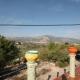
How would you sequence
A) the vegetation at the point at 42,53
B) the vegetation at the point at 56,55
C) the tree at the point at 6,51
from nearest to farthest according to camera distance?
the tree at the point at 6,51 → the vegetation at the point at 42,53 → the vegetation at the point at 56,55

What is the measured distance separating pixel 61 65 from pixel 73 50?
22.9 meters

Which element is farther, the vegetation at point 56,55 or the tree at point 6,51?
the vegetation at point 56,55

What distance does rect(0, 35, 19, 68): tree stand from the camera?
26.9m

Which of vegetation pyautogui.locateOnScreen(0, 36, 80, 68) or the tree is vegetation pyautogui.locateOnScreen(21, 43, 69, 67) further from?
the tree

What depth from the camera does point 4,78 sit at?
70.6ft

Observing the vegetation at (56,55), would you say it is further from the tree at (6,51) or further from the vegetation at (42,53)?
the tree at (6,51)

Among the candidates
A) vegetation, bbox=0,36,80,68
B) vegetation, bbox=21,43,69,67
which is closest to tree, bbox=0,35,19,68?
vegetation, bbox=0,36,80,68

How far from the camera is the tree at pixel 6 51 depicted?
2688cm

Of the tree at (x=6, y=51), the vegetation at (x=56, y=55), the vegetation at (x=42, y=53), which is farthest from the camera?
the vegetation at (x=56, y=55)

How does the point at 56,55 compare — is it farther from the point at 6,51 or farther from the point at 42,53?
the point at 6,51

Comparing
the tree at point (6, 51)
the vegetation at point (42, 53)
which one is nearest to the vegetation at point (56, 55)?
the vegetation at point (42, 53)

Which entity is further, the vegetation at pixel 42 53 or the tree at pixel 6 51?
the vegetation at pixel 42 53

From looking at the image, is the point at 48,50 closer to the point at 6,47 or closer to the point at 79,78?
the point at 6,47

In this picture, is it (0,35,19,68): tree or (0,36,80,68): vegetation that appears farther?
A: (0,36,80,68): vegetation
